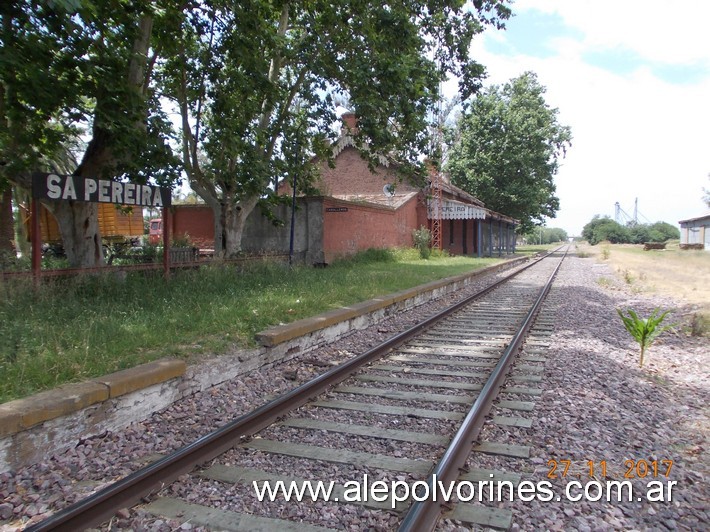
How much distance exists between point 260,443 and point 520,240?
467 ft

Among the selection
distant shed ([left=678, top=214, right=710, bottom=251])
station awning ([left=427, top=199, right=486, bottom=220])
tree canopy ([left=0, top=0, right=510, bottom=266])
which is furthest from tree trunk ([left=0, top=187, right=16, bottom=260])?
distant shed ([left=678, top=214, right=710, bottom=251])

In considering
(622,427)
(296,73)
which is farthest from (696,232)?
(622,427)

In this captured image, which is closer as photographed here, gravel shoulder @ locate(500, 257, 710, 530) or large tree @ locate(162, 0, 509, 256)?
gravel shoulder @ locate(500, 257, 710, 530)

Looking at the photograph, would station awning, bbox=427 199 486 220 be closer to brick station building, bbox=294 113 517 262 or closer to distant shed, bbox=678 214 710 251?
brick station building, bbox=294 113 517 262

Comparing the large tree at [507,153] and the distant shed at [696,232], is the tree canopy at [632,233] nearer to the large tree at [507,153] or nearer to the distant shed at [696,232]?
the distant shed at [696,232]

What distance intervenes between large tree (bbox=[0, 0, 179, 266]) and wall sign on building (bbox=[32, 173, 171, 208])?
890mm

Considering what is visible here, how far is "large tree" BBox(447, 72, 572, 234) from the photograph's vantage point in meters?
37.5

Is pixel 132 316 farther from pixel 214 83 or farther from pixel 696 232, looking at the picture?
pixel 696 232

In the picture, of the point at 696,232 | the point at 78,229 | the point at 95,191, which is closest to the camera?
the point at 95,191

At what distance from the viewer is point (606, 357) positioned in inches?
259

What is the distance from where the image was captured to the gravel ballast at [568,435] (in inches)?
115

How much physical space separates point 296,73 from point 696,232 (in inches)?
2675

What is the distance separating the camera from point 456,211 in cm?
2916

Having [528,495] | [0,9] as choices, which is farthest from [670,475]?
[0,9]
